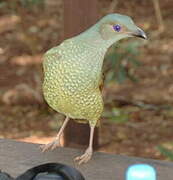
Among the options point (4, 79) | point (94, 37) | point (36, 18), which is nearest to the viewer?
point (94, 37)

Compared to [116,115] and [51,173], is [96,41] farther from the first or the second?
[116,115]

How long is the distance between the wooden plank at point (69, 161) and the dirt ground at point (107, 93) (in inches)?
71.8

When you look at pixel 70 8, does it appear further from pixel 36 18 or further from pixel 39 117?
pixel 36 18

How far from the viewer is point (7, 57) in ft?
16.4

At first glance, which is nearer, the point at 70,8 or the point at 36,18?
the point at 70,8

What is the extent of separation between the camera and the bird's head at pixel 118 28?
1.53 m

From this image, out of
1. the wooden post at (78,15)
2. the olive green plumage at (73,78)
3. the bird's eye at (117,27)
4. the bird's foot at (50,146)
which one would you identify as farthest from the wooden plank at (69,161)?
the wooden post at (78,15)

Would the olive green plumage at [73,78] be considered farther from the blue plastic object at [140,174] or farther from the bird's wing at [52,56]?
the blue plastic object at [140,174]

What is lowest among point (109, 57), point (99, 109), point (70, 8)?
point (109, 57)

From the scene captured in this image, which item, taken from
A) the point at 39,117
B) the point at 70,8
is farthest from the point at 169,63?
the point at 70,8

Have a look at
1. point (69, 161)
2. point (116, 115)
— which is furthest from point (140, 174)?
point (116, 115)

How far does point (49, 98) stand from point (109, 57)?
7.94 ft

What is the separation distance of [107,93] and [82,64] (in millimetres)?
2672

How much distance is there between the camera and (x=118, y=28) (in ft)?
5.09
